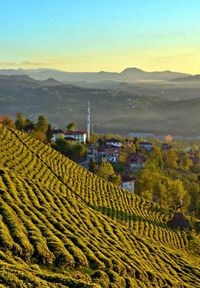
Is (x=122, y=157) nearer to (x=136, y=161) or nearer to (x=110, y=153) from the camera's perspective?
(x=136, y=161)

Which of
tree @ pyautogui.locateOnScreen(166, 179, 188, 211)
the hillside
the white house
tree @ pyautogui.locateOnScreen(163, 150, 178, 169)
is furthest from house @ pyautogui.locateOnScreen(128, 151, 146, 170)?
the hillside

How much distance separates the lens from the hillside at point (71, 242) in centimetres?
2656

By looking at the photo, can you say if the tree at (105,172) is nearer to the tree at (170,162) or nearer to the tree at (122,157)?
the tree at (122,157)

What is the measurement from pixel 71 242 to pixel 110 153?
150 meters

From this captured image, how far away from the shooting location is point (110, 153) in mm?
183375

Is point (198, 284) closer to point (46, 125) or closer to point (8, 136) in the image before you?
point (8, 136)

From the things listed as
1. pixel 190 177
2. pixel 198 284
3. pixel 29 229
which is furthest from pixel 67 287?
pixel 190 177

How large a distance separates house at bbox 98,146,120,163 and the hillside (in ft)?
345

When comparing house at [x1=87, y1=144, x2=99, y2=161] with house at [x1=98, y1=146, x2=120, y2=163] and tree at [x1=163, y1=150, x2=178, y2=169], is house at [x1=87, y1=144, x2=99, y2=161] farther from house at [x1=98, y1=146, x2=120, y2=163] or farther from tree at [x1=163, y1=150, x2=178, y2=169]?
tree at [x1=163, y1=150, x2=178, y2=169]

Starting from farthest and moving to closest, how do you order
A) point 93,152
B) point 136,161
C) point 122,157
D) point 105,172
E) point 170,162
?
point 170,162 → point 93,152 → point 136,161 → point 122,157 → point 105,172

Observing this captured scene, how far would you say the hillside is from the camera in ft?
87.1

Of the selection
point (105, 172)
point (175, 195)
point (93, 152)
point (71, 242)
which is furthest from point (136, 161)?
point (71, 242)

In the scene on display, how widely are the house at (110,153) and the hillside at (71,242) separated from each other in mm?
105108

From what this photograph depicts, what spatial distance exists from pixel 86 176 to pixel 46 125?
2727 inches
